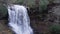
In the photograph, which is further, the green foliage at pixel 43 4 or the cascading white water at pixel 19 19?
the green foliage at pixel 43 4

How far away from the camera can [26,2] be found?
520 inches

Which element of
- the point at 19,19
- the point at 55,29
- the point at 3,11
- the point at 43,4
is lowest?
the point at 55,29

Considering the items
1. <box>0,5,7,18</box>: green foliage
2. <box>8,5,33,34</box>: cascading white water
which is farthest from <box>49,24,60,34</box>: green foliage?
<box>0,5,7,18</box>: green foliage

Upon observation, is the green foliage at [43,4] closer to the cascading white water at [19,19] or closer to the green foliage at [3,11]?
the cascading white water at [19,19]

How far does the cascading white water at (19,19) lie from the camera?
39.7ft

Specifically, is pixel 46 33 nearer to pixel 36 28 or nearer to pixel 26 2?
pixel 36 28

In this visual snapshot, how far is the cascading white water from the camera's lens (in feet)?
39.7

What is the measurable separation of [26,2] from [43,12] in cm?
106

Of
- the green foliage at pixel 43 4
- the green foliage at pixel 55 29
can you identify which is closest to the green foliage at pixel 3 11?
the green foliage at pixel 43 4

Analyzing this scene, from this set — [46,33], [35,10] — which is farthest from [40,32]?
[35,10]

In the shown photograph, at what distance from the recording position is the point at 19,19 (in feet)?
40.5

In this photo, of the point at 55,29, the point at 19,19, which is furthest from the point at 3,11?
the point at 55,29

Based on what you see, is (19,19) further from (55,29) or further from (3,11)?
(55,29)

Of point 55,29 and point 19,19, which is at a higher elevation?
point 19,19
